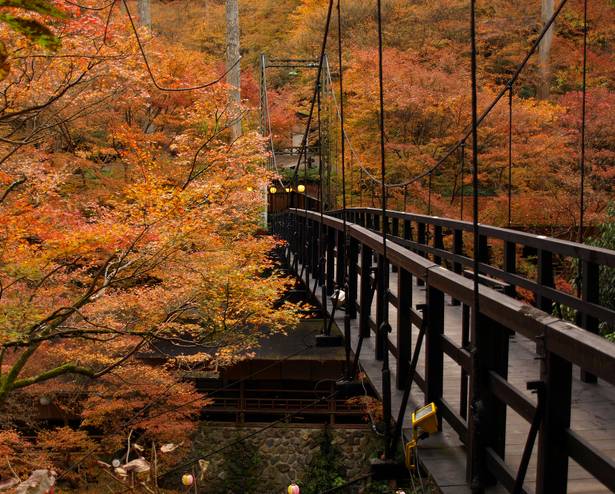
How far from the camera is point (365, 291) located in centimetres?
432

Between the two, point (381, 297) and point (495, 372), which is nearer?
point (495, 372)

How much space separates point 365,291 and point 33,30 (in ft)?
12.0

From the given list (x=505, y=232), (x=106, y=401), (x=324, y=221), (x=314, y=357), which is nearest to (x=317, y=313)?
(x=314, y=357)

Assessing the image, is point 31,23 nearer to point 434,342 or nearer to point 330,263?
point 434,342

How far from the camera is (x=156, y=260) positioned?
6.75m

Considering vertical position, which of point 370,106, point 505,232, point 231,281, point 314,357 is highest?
point 370,106

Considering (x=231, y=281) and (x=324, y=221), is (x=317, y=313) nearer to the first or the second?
(x=231, y=281)

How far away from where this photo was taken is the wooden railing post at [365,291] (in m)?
4.27

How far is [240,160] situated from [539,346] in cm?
1160

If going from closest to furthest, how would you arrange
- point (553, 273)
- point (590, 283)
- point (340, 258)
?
point (590, 283) < point (553, 273) < point (340, 258)

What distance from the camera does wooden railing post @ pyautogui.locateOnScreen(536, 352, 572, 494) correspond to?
62.5 inches

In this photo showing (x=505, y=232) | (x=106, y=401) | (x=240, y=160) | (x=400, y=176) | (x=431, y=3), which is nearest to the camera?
(x=505, y=232)

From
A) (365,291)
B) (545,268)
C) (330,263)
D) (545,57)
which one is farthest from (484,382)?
(545,57)

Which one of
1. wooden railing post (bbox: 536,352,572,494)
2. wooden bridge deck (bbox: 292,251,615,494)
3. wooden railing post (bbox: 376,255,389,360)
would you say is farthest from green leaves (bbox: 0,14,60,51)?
wooden railing post (bbox: 376,255,389,360)
